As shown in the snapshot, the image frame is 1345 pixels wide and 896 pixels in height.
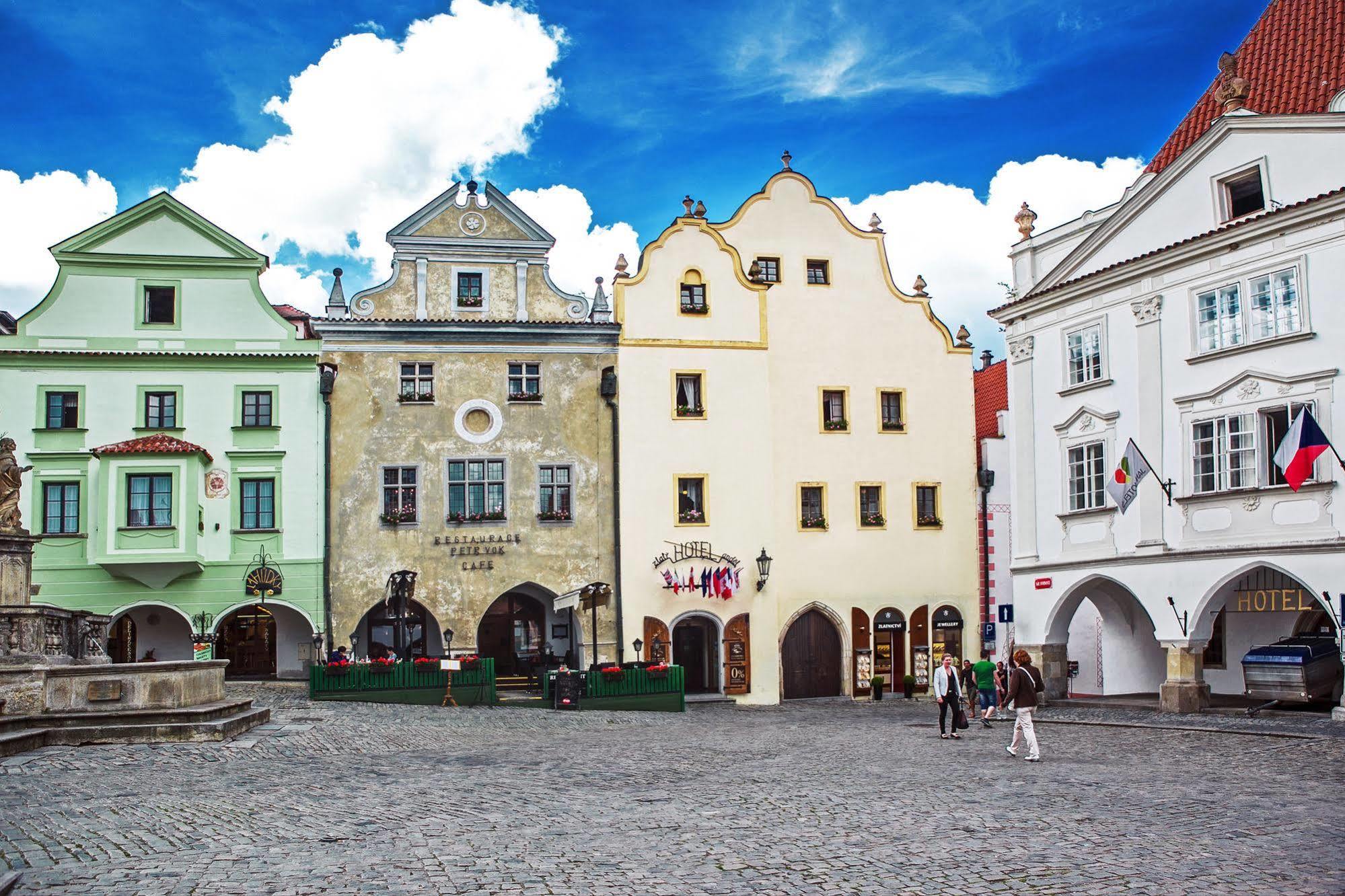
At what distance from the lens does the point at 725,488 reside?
38781 mm

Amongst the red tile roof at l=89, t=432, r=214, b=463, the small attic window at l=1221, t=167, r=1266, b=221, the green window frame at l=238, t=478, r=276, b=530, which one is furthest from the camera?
the green window frame at l=238, t=478, r=276, b=530

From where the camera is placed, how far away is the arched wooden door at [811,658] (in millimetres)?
39344

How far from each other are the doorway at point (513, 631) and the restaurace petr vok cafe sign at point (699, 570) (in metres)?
3.80

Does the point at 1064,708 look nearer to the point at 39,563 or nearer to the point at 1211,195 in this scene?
the point at 1211,195

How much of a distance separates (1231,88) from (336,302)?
2269cm

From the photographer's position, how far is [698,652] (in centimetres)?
3881

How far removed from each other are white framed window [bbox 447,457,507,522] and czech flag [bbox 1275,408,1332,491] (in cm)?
1953

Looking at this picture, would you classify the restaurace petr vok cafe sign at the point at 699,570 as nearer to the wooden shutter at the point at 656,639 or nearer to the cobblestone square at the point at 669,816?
the wooden shutter at the point at 656,639

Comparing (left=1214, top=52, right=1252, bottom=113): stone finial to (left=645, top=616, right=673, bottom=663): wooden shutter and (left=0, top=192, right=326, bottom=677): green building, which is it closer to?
(left=645, top=616, right=673, bottom=663): wooden shutter

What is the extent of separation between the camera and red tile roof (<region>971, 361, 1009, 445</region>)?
147 feet

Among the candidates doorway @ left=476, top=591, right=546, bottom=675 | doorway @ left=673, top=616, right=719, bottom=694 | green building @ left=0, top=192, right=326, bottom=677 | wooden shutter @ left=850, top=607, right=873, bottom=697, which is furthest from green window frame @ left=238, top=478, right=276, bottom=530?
wooden shutter @ left=850, top=607, right=873, bottom=697

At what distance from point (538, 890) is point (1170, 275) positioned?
82.2 feet

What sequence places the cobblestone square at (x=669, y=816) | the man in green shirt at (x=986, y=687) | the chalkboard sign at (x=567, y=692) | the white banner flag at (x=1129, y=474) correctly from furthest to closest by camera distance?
the chalkboard sign at (x=567, y=692), the white banner flag at (x=1129, y=474), the man in green shirt at (x=986, y=687), the cobblestone square at (x=669, y=816)

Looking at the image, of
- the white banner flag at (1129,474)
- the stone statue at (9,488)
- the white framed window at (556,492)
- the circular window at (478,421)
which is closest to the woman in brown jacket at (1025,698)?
the white banner flag at (1129,474)
